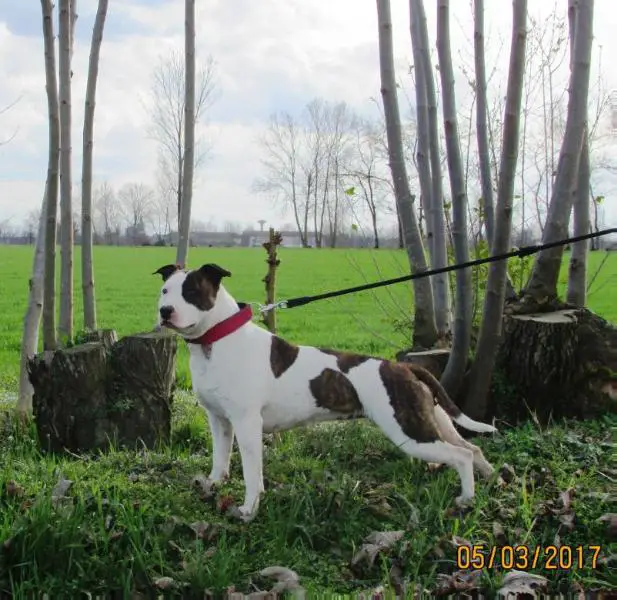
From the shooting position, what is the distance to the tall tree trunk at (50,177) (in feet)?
19.9

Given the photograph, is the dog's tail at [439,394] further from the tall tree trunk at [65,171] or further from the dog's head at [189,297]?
the tall tree trunk at [65,171]

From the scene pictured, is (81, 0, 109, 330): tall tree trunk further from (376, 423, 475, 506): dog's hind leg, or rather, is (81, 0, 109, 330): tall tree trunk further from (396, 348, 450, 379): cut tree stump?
(376, 423, 475, 506): dog's hind leg

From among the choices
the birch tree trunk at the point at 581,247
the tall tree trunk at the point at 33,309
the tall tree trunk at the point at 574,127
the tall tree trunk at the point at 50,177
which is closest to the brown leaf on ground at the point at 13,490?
the tall tree trunk at the point at 50,177

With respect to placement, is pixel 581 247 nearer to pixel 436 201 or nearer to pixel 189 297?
pixel 436 201

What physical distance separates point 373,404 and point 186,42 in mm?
4122

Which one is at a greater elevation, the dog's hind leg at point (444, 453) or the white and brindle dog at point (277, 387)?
the white and brindle dog at point (277, 387)

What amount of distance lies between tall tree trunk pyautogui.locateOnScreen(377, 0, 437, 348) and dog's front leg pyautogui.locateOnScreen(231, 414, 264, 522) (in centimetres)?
256

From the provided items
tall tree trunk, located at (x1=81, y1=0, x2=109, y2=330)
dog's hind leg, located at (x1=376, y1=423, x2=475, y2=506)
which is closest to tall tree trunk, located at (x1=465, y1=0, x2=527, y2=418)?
dog's hind leg, located at (x1=376, y1=423, x2=475, y2=506)

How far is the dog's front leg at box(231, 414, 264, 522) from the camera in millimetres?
3828

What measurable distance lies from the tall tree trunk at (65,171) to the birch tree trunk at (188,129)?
1043mm

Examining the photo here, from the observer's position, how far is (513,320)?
5.80 metres

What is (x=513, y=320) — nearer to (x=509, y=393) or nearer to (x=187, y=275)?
(x=509, y=393)

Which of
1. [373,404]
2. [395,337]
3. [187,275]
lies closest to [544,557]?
[373,404]

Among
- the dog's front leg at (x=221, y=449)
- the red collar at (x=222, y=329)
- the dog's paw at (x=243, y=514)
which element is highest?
the red collar at (x=222, y=329)
